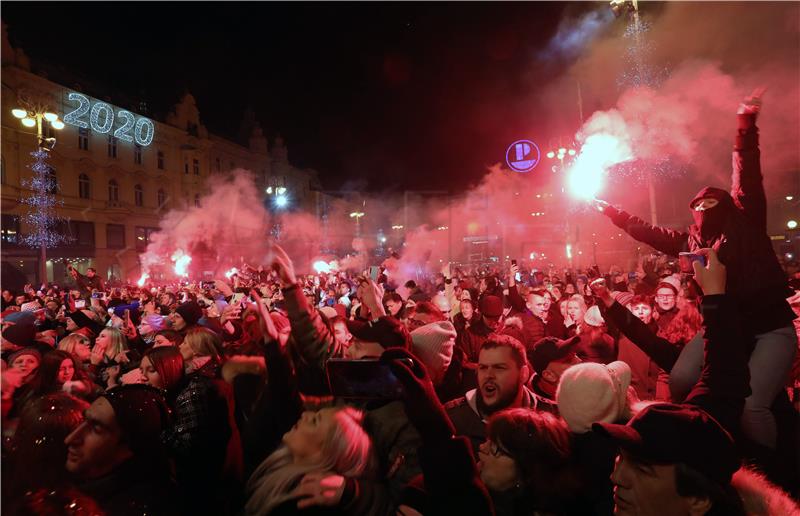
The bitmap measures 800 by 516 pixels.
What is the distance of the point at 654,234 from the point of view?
3.69m

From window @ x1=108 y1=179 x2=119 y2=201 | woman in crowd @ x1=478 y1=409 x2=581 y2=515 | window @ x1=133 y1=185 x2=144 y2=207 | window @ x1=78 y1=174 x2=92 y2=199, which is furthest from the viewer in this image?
window @ x1=133 y1=185 x2=144 y2=207

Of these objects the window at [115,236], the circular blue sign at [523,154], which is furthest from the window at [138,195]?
the circular blue sign at [523,154]

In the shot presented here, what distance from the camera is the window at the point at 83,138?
35531 millimetres

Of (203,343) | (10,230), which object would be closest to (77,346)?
(203,343)

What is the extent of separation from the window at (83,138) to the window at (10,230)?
27.1 feet

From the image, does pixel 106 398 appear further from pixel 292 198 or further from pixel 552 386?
pixel 292 198

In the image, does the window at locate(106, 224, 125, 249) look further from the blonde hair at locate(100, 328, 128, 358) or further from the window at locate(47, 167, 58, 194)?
the blonde hair at locate(100, 328, 128, 358)

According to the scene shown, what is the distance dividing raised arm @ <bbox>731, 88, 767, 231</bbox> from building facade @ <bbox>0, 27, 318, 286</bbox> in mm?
27982

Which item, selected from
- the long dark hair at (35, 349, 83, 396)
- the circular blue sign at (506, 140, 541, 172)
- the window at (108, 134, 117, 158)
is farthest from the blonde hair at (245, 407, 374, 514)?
the window at (108, 134, 117, 158)

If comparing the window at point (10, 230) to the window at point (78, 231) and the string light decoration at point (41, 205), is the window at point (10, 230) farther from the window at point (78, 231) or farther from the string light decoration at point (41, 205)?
the window at point (78, 231)

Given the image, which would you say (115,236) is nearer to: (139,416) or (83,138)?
(83,138)

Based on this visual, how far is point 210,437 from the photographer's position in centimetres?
267

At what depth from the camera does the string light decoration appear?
27.2 m

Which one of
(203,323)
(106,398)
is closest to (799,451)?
(106,398)
